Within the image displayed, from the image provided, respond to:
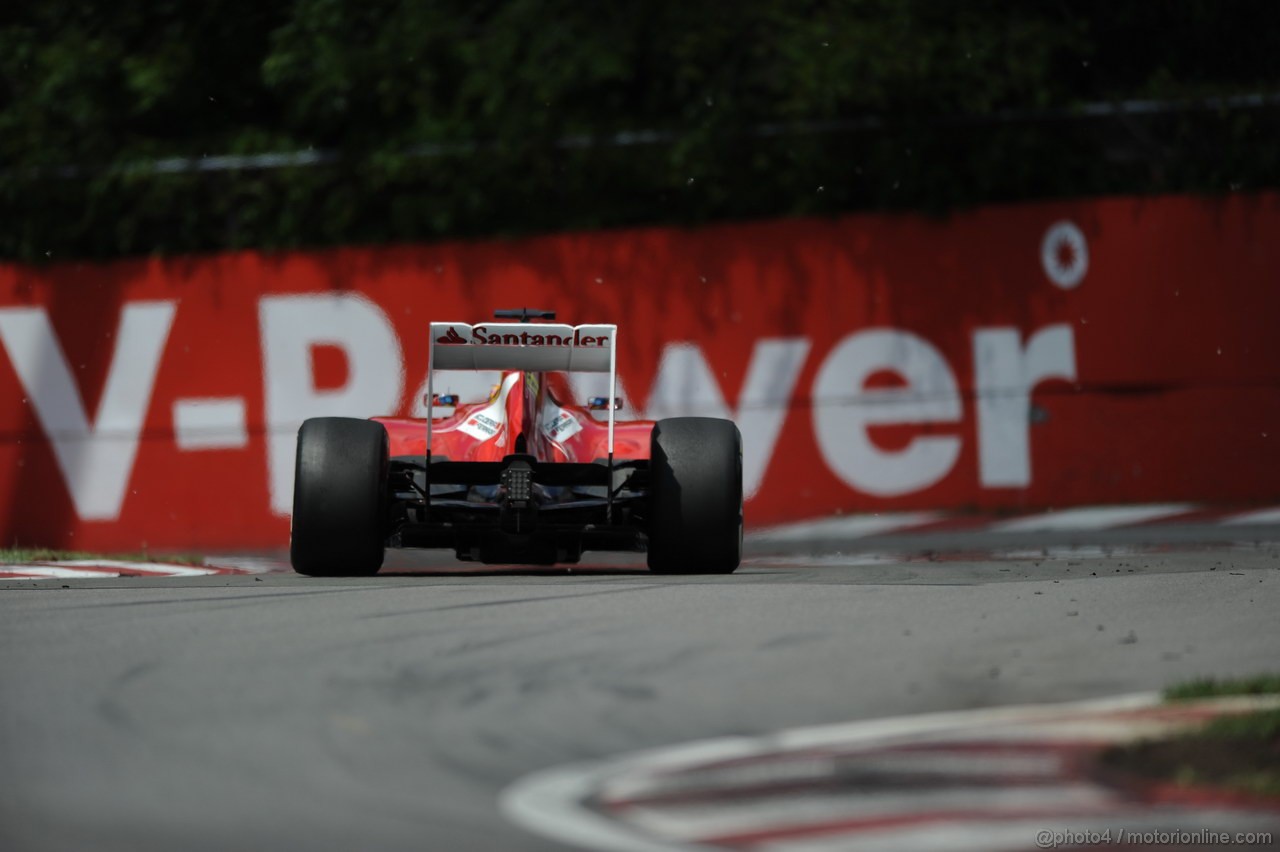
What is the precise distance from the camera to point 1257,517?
15.2 m

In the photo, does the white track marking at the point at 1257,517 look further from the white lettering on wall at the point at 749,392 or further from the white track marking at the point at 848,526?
the white lettering on wall at the point at 749,392

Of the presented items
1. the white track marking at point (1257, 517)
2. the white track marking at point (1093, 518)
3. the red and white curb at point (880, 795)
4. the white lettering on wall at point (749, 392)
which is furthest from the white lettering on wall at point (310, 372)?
the red and white curb at point (880, 795)

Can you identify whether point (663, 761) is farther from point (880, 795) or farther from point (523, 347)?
point (523, 347)

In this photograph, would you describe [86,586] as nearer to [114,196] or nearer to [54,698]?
[54,698]

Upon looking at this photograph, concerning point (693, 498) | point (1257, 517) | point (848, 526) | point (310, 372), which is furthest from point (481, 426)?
point (1257, 517)

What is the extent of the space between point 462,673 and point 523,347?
16.8 ft

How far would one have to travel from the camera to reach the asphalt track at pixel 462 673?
5.13 meters

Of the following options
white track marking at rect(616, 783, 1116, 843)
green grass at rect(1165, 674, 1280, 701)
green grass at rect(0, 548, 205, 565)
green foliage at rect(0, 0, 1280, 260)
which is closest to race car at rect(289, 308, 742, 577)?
green grass at rect(0, 548, 205, 565)

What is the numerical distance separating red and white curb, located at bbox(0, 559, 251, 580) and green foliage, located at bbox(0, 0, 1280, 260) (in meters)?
3.52

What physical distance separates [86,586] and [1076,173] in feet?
27.5

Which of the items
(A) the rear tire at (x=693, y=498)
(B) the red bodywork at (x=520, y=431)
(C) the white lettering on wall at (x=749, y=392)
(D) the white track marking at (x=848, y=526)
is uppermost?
(C) the white lettering on wall at (x=749, y=392)

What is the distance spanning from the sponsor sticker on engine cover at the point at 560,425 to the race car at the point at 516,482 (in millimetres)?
19

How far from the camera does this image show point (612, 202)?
16828mm

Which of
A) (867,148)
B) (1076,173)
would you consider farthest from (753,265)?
(1076,173)
